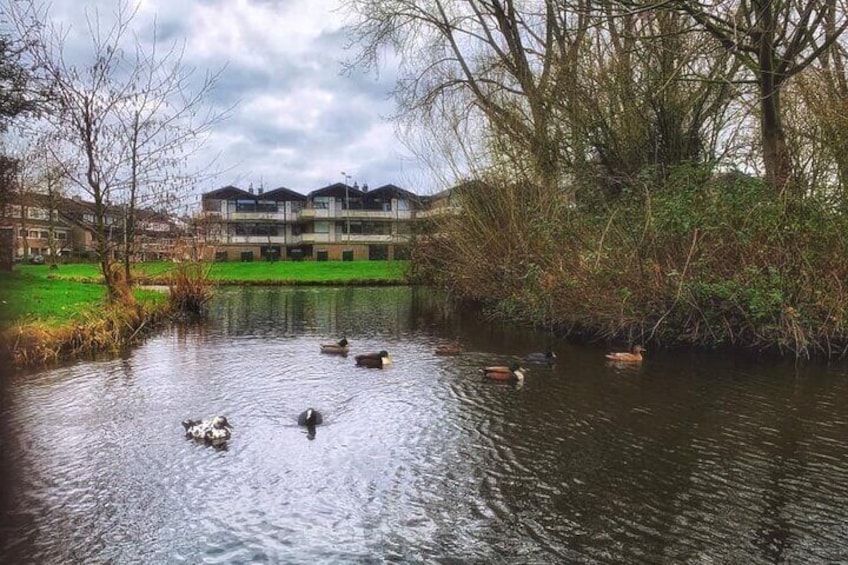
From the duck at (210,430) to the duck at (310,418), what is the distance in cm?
96

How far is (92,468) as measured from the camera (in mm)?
7270

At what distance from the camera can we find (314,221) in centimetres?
8256

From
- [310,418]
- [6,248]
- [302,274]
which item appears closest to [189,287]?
[310,418]

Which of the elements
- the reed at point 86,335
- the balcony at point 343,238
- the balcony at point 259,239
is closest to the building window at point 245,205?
the balcony at point 259,239

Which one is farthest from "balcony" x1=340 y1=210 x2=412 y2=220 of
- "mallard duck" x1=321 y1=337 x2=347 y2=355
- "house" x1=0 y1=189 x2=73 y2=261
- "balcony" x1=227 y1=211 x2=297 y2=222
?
"mallard duck" x1=321 y1=337 x2=347 y2=355

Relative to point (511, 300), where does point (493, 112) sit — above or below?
above

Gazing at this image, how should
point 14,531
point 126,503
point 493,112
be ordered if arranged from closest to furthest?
point 14,531, point 126,503, point 493,112

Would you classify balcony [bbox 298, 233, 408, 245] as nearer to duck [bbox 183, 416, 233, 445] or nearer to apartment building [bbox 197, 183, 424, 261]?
apartment building [bbox 197, 183, 424, 261]

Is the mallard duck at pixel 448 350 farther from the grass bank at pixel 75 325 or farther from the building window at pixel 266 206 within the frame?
the building window at pixel 266 206

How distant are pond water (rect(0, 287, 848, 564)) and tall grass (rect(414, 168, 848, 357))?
1148mm

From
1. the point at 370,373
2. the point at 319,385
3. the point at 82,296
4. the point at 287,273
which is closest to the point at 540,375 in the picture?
the point at 370,373

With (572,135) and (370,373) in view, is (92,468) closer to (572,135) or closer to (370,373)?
(370,373)

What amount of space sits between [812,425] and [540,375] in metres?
4.68

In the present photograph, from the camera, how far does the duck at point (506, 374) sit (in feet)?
38.2
